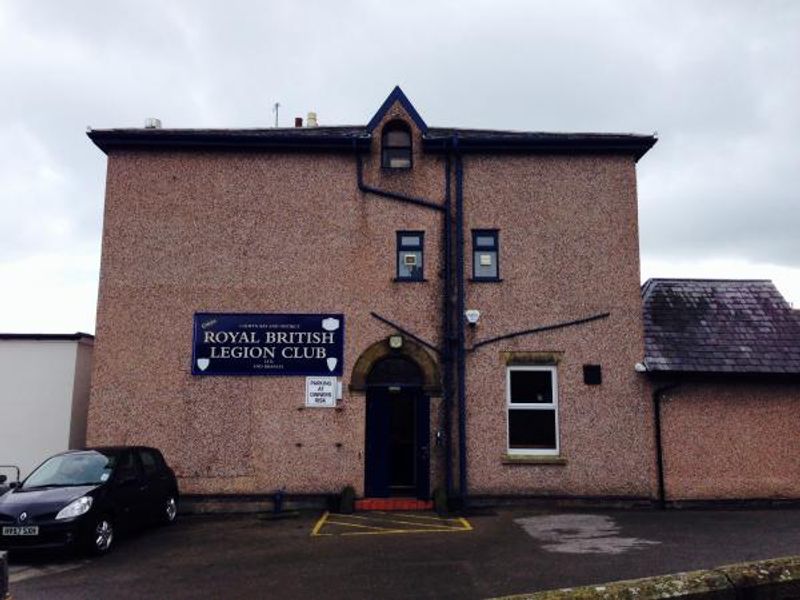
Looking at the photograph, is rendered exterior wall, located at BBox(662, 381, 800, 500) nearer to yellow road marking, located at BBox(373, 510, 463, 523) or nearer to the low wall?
yellow road marking, located at BBox(373, 510, 463, 523)

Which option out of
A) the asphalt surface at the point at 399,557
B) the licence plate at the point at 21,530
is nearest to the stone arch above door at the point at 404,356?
the asphalt surface at the point at 399,557

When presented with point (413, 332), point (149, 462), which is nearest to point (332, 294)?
point (413, 332)

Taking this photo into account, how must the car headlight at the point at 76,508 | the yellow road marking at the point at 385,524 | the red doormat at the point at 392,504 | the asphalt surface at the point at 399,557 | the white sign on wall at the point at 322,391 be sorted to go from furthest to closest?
1. the white sign on wall at the point at 322,391
2. the red doormat at the point at 392,504
3. the yellow road marking at the point at 385,524
4. the car headlight at the point at 76,508
5. the asphalt surface at the point at 399,557

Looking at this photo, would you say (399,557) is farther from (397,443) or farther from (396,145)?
(396,145)

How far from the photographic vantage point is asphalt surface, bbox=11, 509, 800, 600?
26.0 feet

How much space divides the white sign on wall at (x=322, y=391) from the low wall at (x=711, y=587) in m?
10.4

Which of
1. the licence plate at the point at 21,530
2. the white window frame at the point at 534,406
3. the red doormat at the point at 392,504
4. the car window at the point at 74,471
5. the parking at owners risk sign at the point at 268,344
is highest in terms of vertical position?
the parking at owners risk sign at the point at 268,344

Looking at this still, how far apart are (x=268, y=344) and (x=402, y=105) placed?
6.08 metres

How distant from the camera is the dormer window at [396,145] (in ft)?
49.3

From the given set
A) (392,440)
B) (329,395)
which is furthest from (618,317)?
(329,395)

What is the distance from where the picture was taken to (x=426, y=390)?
551 inches

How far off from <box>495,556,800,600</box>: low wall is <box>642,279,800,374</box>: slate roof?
10373 mm

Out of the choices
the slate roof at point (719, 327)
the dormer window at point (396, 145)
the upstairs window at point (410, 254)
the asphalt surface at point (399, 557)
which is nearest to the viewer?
the asphalt surface at point (399, 557)

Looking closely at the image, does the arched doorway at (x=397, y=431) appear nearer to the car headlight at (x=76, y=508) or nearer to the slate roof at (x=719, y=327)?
the slate roof at (x=719, y=327)
